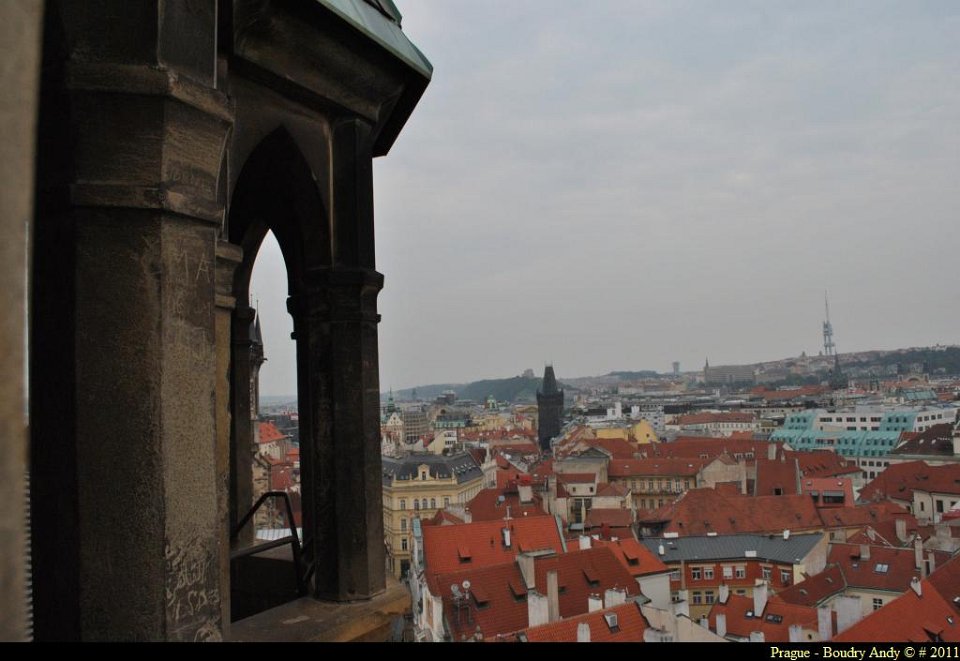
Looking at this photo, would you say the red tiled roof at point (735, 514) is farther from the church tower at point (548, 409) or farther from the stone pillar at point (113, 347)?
the church tower at point (548, 409)

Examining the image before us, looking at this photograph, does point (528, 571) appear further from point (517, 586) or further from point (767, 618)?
point (767, 618)

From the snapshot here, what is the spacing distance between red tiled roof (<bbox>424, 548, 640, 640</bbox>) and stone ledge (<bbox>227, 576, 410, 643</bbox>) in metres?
28.5

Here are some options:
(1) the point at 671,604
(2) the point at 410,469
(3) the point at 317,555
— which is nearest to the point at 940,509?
(1) the point at 671,604

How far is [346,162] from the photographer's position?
393cm

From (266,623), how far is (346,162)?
2083mm

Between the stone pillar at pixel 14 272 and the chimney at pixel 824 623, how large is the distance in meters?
33.4

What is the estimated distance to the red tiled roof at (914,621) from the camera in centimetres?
2641

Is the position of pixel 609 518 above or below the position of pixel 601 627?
below

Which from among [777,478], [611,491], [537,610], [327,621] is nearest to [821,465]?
[777,478]

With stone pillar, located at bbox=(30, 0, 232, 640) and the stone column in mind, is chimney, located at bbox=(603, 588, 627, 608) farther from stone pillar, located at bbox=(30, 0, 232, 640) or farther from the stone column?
stone pillar, located at bbox=(30, 0, 232, 640)

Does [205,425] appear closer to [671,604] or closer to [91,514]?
[91,514]

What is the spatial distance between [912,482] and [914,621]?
4220 centimetres

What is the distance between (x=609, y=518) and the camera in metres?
55.2

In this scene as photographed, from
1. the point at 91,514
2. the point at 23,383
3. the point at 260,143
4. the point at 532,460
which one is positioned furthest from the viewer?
the point at 532,460
